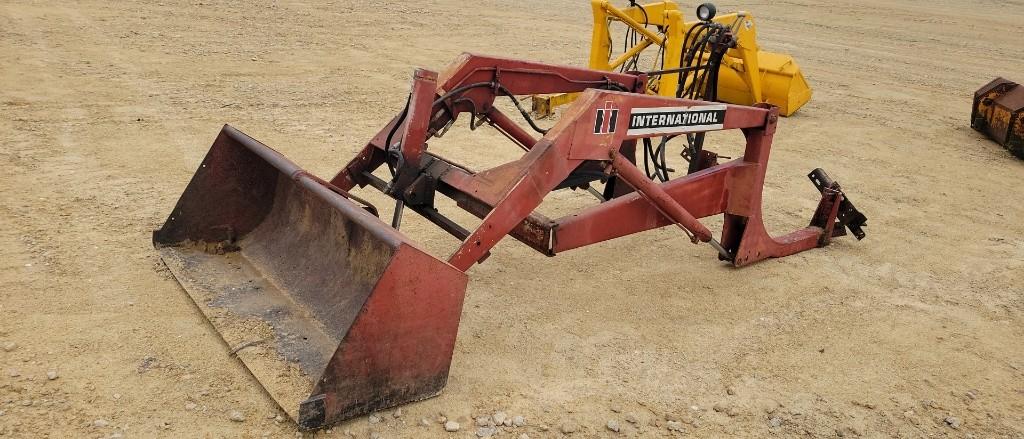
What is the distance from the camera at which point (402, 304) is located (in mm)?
3154

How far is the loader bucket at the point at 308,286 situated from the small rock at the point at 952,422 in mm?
2089

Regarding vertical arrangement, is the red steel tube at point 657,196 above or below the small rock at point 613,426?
above

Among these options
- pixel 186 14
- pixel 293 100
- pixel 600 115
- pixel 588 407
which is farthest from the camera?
pixel 186 14

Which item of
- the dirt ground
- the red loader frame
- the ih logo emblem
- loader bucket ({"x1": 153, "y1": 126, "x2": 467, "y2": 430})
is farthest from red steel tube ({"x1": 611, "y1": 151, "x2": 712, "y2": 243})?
loader bucket ({"x1": 153, "y1": 126, "x2": 467, "y2": 430})

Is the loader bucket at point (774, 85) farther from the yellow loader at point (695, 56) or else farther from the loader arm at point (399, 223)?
the loader arm at point (399, 223)

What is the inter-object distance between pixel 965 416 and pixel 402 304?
2431 mm

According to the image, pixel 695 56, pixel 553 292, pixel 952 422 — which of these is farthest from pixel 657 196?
pixel 695 56

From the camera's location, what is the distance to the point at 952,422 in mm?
3652

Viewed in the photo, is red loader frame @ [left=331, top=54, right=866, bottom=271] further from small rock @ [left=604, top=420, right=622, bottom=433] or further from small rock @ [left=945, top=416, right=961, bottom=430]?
small rock @ [left=945, top=416, right=961, bottom=430]

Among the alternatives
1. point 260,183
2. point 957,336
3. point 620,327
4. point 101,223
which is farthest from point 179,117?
point 957,336

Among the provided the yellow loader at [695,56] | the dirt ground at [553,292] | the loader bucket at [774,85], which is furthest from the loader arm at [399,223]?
the loader bucket at [774,85]

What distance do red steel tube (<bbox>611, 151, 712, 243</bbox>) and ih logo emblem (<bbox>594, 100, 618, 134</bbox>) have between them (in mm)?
127

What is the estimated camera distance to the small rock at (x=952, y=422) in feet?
11.9

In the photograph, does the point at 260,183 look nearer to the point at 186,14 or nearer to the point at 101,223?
the point at 101,223
